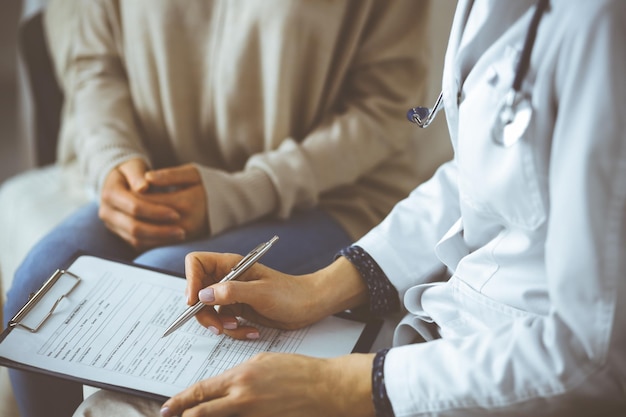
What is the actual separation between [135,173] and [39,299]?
0.36 metres

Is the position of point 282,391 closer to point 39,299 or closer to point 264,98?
point 39,299

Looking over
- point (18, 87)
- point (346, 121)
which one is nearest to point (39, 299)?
point (346, 121)

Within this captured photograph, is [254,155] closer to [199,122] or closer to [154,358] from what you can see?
[199,122]

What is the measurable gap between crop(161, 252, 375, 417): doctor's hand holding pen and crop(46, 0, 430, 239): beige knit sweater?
0.99 ft

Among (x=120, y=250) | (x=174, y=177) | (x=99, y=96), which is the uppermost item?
(x=99, y=96)

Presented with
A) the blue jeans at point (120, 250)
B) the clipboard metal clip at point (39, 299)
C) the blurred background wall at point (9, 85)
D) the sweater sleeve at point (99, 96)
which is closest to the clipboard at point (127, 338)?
the clipboard metal clip at point (39, 299)

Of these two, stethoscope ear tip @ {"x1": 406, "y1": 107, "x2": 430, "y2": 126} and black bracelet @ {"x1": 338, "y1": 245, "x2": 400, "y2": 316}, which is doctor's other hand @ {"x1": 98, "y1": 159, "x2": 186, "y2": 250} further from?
stethoscope ear tip @ {"x1": 406, "y1": 107, "x2": 430, "y2": 126}

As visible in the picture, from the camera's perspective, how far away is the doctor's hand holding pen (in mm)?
619

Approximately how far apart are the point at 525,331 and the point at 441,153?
2.63 ft

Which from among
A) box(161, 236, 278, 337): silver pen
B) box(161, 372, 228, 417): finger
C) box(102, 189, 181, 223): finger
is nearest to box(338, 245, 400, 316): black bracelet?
box(161, 236, 278, 337): silver pen

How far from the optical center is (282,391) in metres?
0.62

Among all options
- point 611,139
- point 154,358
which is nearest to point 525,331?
point 611,139

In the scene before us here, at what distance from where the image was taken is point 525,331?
58cm

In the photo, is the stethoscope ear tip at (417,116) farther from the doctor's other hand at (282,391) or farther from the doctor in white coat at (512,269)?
the doctor's other hand at (282,391)
